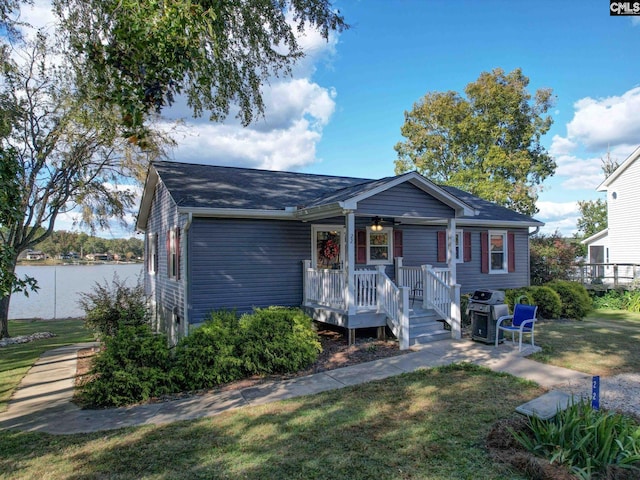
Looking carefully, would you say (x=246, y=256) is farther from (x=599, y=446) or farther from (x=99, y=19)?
(x=599, y=446)

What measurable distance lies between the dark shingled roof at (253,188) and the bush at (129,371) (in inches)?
124

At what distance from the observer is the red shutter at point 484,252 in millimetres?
Answer: 13078

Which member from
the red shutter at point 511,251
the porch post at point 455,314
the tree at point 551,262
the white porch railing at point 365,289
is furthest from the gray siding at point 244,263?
the tree at point 551,262

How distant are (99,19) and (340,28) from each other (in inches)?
172

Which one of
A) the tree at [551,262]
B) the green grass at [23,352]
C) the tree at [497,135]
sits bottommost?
the green grass at [23,352]

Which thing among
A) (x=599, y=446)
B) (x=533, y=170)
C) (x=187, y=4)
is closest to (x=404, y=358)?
(x=599, y=446)

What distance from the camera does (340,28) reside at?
25.6 ft

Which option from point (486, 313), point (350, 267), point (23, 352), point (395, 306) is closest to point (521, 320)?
point (486, 313)

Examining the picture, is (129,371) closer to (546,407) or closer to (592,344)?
(546,407)

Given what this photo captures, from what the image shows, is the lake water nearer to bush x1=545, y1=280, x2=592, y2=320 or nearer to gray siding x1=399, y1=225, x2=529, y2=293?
gray siding x1=399, y1=225, x2=529, y2=293

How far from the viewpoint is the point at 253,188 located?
33.9ft

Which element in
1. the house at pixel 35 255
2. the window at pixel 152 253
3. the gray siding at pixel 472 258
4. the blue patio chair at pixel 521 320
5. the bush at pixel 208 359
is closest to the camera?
the bush at pixel 208 359

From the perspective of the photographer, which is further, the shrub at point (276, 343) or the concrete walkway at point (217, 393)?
the shrub at point (276, 343)

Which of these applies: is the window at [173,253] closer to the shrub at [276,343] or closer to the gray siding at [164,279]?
the gray siding at [164,279]
